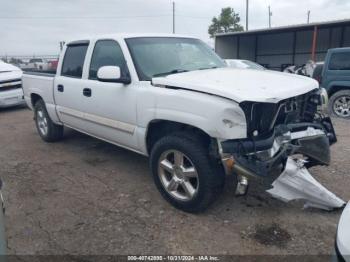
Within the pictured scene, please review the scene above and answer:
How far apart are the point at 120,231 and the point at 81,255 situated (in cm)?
A: 45

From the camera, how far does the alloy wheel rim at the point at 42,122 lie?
6194 millimetres

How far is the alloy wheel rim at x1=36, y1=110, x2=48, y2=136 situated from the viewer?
6194mm

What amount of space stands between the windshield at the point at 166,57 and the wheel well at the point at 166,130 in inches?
21.1

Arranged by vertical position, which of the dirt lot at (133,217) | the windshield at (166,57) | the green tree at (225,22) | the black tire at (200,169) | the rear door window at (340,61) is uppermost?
the green tree at (225,22)

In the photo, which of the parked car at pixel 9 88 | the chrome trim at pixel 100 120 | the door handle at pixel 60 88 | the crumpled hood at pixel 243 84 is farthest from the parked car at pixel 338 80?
the parked car at pixel 9 88

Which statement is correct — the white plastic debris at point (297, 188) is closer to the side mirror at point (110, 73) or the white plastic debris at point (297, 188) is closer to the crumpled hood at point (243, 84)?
the crumpled hood at point (243, 84)

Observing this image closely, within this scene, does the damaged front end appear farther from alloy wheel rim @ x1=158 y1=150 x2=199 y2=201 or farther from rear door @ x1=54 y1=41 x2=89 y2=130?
rear door @ x1=54 y1=41 x2=89 y2=130

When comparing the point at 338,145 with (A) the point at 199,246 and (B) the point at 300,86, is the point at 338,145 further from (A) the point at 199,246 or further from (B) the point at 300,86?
(A) the point at 199,246

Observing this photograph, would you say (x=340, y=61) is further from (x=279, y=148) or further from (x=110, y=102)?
(x=110, y=102)

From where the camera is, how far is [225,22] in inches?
1326

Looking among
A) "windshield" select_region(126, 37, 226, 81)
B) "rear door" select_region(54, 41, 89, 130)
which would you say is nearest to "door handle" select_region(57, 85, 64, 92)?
"rear door" select_region(54, 41, 89, 130)

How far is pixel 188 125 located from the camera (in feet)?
11.4

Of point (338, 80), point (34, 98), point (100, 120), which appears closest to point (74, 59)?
point (100, 120)

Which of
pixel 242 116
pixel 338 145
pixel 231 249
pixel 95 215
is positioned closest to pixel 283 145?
pixel 242 116
